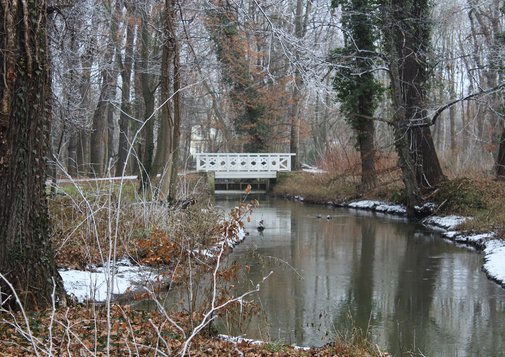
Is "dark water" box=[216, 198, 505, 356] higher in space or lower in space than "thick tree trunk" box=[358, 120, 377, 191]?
lower

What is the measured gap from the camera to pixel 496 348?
20.6 ft

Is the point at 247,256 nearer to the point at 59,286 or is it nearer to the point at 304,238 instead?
the point at 304,238

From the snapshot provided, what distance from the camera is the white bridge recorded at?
30828 millimetres

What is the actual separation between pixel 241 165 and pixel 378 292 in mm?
22563

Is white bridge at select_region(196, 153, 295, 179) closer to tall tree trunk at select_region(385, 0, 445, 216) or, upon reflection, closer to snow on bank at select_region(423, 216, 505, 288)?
tall tree trunk at select_region(385, 0, 445, 216)

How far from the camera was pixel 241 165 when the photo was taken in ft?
103

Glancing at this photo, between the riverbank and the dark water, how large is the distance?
0.39 m

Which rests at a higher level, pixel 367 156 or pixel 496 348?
pixel 367 156

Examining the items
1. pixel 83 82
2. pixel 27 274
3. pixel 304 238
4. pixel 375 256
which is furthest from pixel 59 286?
pixel 83 82

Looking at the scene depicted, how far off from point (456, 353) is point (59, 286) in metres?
3.85

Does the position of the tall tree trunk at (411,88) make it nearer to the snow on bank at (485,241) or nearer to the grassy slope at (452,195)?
the grassy slope at (452,195)

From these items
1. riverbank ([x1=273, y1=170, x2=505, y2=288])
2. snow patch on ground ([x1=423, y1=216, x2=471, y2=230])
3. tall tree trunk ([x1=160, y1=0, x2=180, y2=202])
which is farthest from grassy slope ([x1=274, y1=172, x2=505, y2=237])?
tall tree trunk ([x1=160, y1=0, x2=180, y2=202])

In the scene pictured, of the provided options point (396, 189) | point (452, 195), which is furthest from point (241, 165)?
point (452, 195)

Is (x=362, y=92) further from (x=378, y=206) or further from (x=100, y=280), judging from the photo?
(x=100, y=280)
